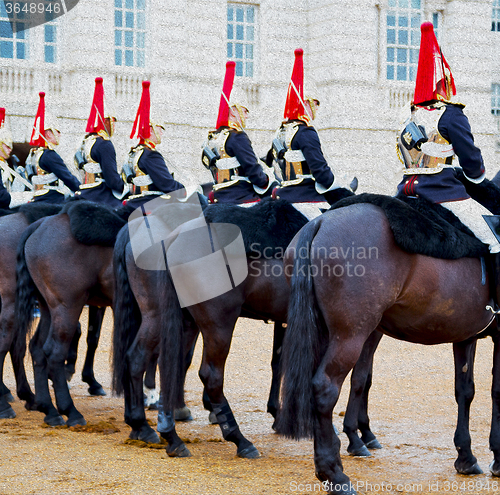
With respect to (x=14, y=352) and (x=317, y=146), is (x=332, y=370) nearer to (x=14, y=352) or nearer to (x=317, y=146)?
(x=317, y=146)

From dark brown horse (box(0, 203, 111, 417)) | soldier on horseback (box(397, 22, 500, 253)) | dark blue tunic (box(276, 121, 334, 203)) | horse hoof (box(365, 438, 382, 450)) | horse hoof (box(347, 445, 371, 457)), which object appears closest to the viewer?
soldier on horseback (box(397, 22, 500, 253))

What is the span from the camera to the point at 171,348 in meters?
5.34

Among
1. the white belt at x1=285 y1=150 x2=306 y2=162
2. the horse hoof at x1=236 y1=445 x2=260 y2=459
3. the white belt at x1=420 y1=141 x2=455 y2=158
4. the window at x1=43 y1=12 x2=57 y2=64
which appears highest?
the window at x1=43 y1=12 x2=57 y2=64

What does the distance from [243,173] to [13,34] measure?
396 inches

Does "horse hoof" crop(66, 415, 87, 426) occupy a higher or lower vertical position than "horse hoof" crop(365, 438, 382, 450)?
lower

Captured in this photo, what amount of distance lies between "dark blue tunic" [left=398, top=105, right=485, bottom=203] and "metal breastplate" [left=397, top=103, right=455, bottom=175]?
0.04 m

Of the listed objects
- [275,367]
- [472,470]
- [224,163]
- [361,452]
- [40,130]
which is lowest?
[361,452]

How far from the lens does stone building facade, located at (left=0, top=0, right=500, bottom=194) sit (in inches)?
600

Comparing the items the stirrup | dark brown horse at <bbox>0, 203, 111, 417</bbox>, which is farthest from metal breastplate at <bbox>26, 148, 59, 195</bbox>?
the stirrup

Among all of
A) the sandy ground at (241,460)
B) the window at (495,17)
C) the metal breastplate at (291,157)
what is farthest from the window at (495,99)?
the metal breastplate at (291,157)

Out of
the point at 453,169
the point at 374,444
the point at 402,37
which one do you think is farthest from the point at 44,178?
the point at 402,37

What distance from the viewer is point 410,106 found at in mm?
5172

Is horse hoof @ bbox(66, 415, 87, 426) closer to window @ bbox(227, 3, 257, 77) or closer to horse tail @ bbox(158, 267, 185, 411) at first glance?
horse tail @ bbox(158, 267, 185, 411)

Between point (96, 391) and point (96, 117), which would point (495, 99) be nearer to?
point (96, 117)
